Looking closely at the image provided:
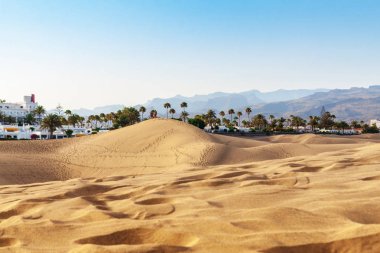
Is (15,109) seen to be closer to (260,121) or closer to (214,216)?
(260,121)

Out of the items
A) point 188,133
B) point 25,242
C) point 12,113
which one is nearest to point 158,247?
point 25,242

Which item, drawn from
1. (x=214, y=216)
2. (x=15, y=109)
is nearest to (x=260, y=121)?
(x=15, y=109)

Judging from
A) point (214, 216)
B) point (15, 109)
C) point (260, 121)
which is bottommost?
point (214, 216)

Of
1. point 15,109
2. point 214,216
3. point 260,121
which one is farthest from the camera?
point 15,109

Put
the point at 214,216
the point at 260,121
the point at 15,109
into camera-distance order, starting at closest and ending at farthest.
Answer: the point at 214,216 < the point at 260,121 < the point at 15,109

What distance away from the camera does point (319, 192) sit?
578 centimetres

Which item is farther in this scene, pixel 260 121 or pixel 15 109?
pixel 15 109

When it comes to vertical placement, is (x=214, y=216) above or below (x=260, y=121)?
below

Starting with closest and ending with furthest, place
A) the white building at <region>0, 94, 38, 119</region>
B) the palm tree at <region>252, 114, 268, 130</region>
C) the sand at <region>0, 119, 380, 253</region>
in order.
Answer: the sand at <region>0, 119, 380, 253</region> → the palm tree at <region>252, 114, 268, 130</region> → the white building at <region>0, 94, 38, 119</region>

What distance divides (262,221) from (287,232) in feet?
1.54

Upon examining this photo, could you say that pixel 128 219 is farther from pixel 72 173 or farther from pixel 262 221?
pixel 72 173

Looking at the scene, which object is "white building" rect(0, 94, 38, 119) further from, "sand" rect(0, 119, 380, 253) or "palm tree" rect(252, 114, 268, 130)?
"sand" rect(0, 119, 380, 253)

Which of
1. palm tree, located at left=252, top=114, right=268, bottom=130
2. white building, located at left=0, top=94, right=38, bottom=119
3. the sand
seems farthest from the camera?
white building, located at left=0, top=94, right=38, bottom=119

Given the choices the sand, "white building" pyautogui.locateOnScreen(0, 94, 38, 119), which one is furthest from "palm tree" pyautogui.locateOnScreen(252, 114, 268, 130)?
the sand
